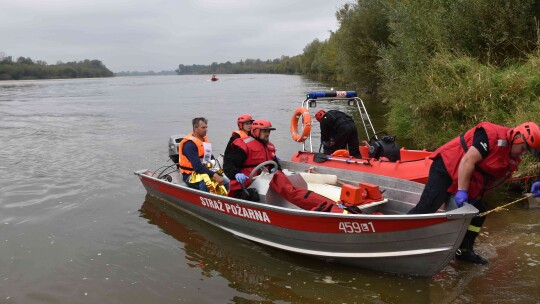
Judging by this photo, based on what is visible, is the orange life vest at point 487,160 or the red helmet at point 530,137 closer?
the red helmet at point 530,137

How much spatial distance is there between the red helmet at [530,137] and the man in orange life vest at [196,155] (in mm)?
3930

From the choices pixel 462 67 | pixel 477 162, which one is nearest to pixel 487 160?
pixel 477 162

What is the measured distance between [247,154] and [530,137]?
133 inches

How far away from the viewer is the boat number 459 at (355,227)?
4.36 metres

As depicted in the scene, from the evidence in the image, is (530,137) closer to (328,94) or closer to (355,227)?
(355,227)

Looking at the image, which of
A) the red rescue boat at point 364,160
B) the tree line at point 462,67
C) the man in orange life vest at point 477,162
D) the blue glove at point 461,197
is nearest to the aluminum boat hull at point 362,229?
the blue glove at point 461,197

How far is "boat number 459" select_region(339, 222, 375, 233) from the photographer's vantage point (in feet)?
14.3

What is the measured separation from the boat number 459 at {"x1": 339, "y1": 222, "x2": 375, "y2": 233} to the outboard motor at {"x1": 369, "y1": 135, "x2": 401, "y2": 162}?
3.20 metres

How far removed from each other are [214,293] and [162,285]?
26.5 inches

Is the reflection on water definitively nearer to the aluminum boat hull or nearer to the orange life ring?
the aluminum boat hull

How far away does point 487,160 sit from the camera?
405 cm

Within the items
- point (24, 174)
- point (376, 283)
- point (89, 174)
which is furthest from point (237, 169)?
point (24, 174)

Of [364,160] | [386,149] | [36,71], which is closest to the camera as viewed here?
[364,160]

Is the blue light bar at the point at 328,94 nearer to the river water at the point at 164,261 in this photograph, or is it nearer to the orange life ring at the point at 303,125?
the orange life ring at the point at 303,125
